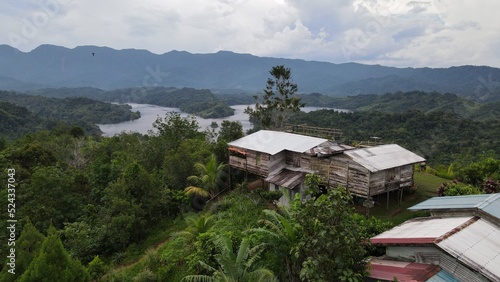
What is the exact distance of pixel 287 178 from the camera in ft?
63.0

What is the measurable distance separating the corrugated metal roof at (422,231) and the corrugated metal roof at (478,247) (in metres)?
0.30

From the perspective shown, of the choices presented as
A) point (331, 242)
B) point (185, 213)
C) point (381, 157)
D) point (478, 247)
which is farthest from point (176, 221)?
point (478, 247)

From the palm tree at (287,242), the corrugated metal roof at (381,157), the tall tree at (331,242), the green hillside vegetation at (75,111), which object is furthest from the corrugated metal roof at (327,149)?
the green hillside vegetation at (75,111)

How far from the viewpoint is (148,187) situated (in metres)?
21.0

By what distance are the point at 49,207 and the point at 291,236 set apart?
57.8ft

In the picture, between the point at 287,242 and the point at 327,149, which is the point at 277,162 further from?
the point at 287,242

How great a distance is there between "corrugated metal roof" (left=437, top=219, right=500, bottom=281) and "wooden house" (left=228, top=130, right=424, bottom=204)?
6.61 m

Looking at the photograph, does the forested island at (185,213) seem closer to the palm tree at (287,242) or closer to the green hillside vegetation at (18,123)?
the palm tree at (287,242)

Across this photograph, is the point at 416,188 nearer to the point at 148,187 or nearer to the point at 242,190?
the point at 242,190

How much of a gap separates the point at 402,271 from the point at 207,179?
15.0m

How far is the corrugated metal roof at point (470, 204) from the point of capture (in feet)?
33.9

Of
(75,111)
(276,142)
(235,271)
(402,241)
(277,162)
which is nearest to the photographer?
(402,241)

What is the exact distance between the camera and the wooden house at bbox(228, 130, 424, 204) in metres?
16.8

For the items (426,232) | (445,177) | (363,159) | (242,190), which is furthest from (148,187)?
(445,177)
